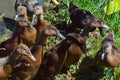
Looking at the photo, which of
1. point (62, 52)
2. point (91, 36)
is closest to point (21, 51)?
point (62, 52)

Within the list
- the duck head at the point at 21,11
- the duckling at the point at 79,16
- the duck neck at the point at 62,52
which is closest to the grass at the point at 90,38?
the duckling at the point at 79,16

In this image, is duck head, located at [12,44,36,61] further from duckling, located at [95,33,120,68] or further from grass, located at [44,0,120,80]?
duckling, located at [95,33,120,68]

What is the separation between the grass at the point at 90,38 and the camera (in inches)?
275

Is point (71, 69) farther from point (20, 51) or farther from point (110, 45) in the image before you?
point (20, 51)

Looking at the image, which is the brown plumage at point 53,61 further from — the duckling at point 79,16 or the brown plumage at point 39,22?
the duckling at point 79,16

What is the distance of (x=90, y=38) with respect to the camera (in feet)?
25.9

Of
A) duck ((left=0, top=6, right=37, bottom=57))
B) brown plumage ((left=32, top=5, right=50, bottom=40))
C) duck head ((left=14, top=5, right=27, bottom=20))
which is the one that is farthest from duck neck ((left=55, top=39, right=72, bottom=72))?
duck head ((left=14, top=5, right=27, bottom=20))

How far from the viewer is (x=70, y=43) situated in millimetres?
6504

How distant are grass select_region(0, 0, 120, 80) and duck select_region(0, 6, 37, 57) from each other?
0.68 metres

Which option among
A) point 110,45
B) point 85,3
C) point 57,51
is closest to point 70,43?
point 57,51

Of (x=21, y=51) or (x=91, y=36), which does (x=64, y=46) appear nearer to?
(x=21, y=51)

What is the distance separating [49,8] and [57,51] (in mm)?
2455

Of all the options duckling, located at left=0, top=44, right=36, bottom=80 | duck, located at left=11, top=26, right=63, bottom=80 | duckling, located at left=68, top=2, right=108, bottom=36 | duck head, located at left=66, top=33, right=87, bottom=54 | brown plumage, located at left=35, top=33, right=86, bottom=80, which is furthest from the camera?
duckling, located at left=68, top=2, right=108, bottom=36

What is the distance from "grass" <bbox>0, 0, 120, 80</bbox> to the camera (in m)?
6.98
